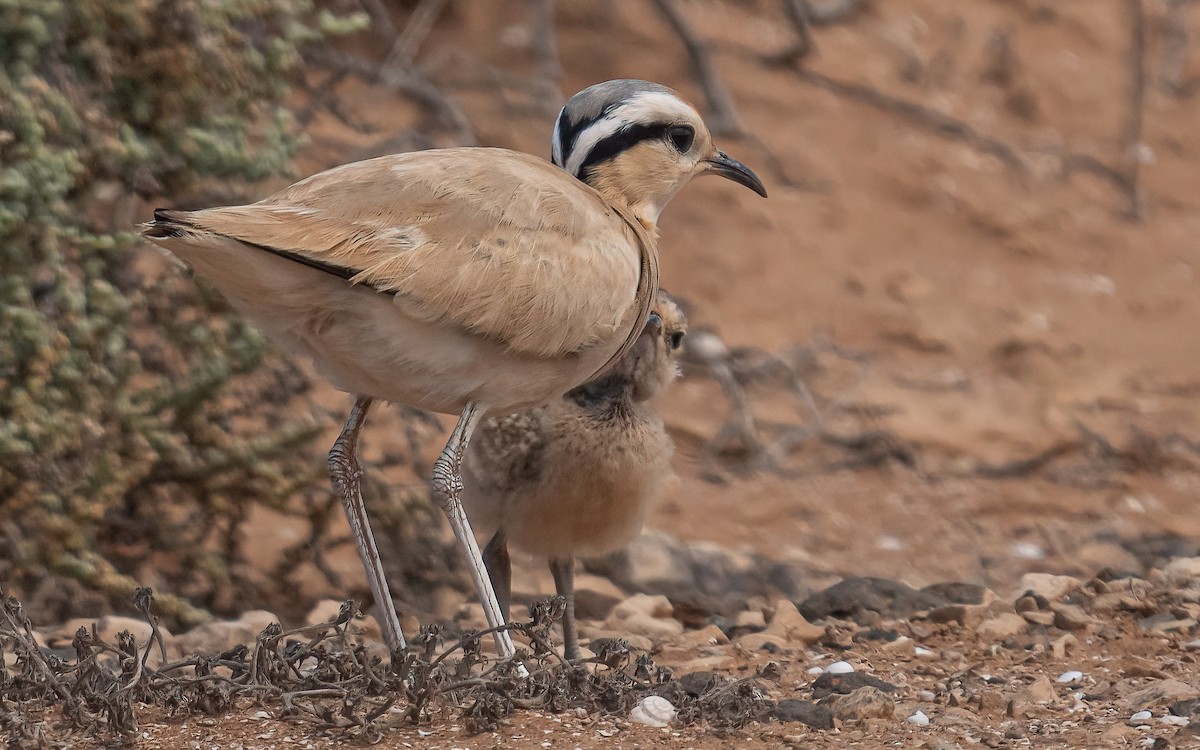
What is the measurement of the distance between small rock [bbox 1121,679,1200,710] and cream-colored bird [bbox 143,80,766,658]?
180 centimetres

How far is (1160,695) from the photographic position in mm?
4492

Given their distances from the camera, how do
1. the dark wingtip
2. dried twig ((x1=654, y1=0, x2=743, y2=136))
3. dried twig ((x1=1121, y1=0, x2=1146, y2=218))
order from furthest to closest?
dried twig ((x1=1121, y1=0, x2=1146, y2=218)) → dried twig ((x1=654, y1=0, x2=743, y2=136)) → the dark wingtip

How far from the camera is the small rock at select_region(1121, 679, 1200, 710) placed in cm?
445

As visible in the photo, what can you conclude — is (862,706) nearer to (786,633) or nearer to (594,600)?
(786,633)

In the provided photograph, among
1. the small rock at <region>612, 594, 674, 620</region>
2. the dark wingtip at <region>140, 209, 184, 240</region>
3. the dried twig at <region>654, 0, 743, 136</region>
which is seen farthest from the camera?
the dried twig at <region>654, 0, 743, 136</region>

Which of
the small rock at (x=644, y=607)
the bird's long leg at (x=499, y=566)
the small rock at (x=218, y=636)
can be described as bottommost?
the small rock at (x=644, y=607)

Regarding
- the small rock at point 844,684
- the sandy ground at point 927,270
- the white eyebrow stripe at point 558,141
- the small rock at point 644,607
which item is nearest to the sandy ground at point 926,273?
the sandy ground at point 927,270

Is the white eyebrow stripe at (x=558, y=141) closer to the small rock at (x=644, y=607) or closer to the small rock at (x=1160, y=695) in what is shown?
the small rock at (x=644, y=607)

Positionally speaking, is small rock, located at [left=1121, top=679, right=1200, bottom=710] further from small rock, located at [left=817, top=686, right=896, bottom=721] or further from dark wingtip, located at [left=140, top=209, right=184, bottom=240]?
dark wingtip, located at [left=140, top=209, right=184, bottom=240]

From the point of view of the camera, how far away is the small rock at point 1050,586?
Result: 574cm

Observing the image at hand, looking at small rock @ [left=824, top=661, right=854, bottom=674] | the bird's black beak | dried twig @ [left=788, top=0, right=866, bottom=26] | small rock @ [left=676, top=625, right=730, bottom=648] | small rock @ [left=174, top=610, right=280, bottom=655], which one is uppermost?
the bird's black beak

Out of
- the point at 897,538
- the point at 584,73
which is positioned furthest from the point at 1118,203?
the point at 897,538

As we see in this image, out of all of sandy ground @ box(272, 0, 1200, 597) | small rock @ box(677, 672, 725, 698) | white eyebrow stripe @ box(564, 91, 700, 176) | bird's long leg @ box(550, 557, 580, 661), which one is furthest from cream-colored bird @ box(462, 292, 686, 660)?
sandy ground @ box(272, 0, 1200, 597)

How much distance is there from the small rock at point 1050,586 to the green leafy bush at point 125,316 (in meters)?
2.81
